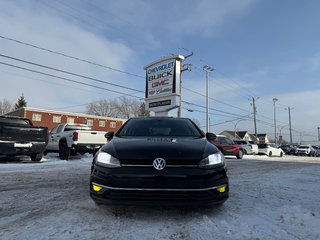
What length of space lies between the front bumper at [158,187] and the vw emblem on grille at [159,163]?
6 centimetres

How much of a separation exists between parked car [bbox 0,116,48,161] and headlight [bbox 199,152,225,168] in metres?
9.44

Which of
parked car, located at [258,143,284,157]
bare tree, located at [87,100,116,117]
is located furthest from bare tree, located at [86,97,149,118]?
parked car, located at [258,143,284,157]

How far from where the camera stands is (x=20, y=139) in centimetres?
1130

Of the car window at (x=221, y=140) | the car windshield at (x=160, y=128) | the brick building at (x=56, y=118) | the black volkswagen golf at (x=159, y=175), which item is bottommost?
the black volkswagen golf at (x=159, y=175)

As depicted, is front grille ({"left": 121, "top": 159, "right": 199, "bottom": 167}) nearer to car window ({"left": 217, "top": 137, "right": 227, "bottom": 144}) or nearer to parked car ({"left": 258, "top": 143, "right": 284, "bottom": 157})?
car window ({"left": 217, "top": 137, "right": 227, "bottom": 144})

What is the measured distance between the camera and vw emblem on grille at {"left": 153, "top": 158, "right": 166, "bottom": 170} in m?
3.64

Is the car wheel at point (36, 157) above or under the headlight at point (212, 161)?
under

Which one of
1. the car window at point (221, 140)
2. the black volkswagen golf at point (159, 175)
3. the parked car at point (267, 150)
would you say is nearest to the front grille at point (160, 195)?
the black volkswagen golf at point (159, 175)

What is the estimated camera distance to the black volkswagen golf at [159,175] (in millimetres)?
3549

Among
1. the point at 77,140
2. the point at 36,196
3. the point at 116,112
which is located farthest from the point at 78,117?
the point at 36,196

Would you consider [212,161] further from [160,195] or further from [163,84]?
[163,84]

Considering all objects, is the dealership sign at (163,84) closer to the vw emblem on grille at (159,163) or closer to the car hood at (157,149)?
the car hood at (157,149)

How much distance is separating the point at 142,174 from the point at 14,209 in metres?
2.11

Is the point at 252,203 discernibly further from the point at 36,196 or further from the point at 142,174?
the point at 36,196
